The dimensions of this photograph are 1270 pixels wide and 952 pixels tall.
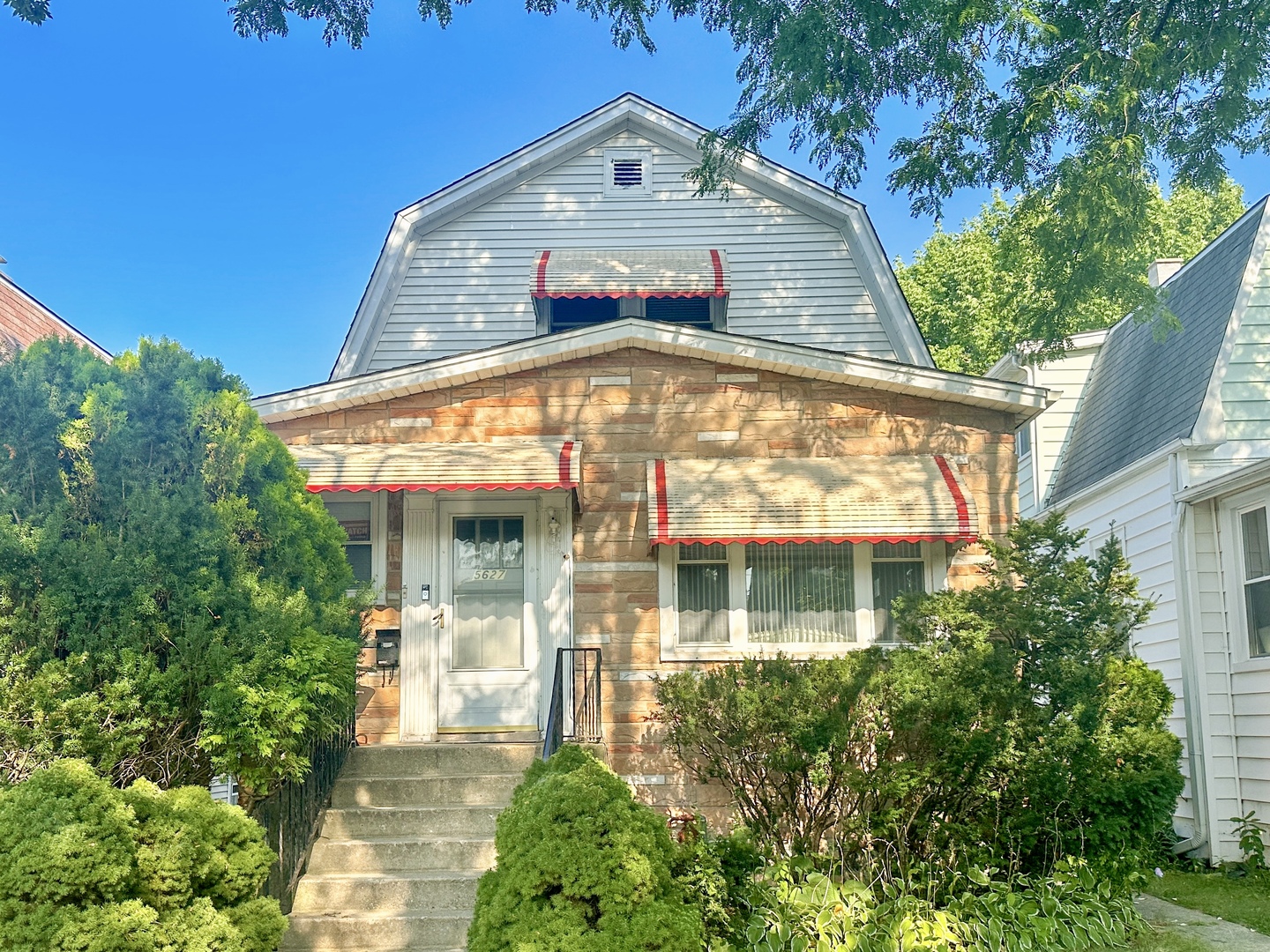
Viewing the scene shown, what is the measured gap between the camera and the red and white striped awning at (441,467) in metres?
8.29

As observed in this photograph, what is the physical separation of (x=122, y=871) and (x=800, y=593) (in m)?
5.68

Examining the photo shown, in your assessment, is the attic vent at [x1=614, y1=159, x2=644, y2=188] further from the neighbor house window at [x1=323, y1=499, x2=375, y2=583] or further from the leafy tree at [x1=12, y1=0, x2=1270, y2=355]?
the neighbor house window at [x1=323, y1=499, x2=375, y2=583]

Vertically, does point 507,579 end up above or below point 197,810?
above

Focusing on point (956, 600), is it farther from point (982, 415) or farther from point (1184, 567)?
point (1184, 567)

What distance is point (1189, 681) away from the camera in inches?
367

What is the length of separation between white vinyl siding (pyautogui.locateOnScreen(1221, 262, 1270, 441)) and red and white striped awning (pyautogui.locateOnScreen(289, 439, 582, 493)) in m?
5.99

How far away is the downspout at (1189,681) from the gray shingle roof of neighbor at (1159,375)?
85 cm

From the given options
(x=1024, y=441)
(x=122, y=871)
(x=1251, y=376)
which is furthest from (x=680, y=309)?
(x=122, y=871)

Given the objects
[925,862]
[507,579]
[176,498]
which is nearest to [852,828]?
[925,862]

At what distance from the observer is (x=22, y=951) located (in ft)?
13.8

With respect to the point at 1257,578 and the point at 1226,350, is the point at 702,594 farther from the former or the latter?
the point at 1226,350

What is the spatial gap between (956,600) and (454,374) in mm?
4325

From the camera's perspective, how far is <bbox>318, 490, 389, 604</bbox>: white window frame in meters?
8.92

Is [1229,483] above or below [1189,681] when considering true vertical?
above
